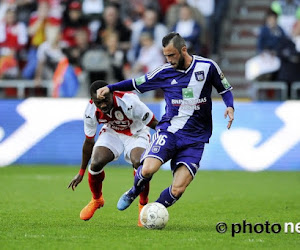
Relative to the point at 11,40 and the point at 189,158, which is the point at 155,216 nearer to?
the point at 189,158

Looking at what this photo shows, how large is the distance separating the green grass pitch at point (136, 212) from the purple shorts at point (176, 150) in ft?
2.40

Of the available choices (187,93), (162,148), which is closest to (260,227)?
(162,148)

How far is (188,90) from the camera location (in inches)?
364

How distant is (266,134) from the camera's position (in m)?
17.8

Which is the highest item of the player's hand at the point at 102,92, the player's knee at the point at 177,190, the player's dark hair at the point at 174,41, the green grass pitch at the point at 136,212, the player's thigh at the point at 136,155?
the player's dark hair at the point at 174,41

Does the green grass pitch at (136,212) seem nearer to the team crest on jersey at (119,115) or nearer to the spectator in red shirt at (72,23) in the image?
the team crest on jersey at (119,115)

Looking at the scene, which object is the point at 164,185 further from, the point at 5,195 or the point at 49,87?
the point at 49,87

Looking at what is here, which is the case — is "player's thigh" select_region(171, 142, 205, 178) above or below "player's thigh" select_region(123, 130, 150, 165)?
above

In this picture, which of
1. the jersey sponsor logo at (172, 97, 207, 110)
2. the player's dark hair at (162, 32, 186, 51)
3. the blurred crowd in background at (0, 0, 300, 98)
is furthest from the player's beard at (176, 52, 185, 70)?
the blurred crowd in background at (0, 0, 300, 98)

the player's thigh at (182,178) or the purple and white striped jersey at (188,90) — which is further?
the purple and white striped jersey at (188,90)

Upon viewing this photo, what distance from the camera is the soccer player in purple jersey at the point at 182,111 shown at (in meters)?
9.18

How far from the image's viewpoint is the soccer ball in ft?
29.2

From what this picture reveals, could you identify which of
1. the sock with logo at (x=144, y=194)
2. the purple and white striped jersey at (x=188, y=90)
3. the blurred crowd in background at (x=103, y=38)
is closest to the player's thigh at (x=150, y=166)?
the purple and white striped jersey at (x=188, y=90)

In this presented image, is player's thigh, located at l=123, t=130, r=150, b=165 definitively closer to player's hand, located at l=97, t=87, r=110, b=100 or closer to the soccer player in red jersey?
the soccer player in red jersey
